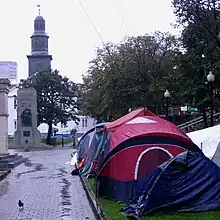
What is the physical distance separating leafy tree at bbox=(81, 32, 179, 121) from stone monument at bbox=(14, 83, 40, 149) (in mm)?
14060

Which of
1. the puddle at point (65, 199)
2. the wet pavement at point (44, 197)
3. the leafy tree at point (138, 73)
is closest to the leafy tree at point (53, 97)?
the leafy tree at point (138, 73)

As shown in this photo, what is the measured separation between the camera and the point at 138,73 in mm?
48562

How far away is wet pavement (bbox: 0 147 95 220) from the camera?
13.2m

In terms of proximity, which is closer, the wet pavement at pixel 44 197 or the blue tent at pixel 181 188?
the blue tent at pixel 181 188

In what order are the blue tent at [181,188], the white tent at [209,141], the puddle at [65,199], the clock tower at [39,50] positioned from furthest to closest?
the clock tower at [39,50]
the white tent at [209,141]
the puddle at [65,199]
the blue tent at [181,188]

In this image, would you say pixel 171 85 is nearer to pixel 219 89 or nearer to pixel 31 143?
pixel 219 89

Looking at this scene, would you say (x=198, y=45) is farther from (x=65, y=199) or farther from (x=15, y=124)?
(x=15, y=124)

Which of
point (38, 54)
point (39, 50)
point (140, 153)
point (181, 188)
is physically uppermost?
point (39, 50)

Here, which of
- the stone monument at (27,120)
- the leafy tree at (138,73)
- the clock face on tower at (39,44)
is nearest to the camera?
the leafy tree at (138,73)

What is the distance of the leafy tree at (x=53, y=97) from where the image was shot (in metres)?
75.4

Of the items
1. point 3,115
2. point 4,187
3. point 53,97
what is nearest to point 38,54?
point 53,97

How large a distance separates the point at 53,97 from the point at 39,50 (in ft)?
93.9

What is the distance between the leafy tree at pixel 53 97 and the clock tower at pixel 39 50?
22194 millimetres

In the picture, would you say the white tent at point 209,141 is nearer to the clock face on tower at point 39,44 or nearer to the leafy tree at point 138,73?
the leafy tree at point 138,73
